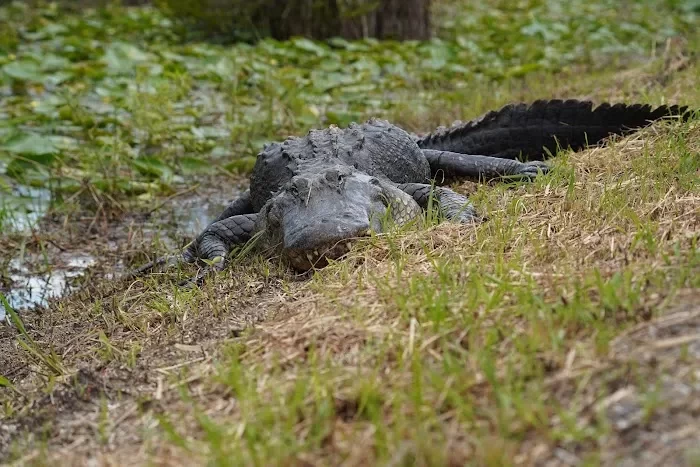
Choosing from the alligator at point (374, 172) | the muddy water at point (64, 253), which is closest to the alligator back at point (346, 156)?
the alligator at point (374, 172)

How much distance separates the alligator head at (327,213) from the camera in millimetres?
3525

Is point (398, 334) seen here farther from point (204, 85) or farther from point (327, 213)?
point (204, 85)

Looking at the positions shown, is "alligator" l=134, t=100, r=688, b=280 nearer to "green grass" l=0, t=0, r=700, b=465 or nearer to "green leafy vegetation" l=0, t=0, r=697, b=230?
"green grass" l=0, t=0, r=700, b=465

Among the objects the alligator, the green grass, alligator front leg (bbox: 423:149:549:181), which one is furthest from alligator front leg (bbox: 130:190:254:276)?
alligator front leg (bbox: 423:149:549:181)

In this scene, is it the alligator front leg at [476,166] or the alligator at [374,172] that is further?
the alligator front leg at [476,166]

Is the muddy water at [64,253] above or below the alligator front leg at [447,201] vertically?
below

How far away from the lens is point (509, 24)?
461 inches

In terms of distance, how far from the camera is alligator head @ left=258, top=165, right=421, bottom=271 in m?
3.53

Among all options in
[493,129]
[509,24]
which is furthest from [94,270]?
[509,24]

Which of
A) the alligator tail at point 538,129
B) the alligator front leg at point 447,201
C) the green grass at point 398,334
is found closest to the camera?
the green grass at point 398,334

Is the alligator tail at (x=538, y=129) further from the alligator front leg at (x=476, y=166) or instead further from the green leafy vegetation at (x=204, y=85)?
the green leafy vegetation at (x=204, y=85)

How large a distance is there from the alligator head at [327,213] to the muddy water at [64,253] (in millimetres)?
1185

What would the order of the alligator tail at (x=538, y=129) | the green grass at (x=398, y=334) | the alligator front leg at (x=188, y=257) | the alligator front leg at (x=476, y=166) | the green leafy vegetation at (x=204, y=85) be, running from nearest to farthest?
the green grass at (x=398, y=334), the alligator front leg at (x=188, y=257), the alligator front leg at (x=476, y=166), the alligator tail at (x=538, y=129), the green leafy vegetation at (x=204, y=85)

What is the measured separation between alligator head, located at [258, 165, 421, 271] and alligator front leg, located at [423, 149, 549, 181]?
2.33ft
